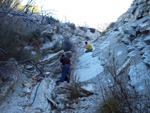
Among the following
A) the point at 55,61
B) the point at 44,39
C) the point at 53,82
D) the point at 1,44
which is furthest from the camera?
the point at 44,39

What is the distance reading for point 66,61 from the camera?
6.02 metres

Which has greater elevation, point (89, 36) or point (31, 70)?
point (89, 36)

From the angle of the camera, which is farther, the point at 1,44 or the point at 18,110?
the point at 1,44

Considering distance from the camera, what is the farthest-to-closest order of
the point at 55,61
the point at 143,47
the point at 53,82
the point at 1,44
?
1. the point at 55,61
2. the point at 53,82
3. the point at 143,47
4. the point at 1,44

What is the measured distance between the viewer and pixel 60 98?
4.19 meters

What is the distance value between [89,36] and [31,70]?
1690 cm

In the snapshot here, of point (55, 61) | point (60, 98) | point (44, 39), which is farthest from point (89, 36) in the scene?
point (60, 98)

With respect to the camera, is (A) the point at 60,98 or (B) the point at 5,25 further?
(B) the point at 5,25

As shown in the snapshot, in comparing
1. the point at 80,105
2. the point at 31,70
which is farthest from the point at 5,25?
the point at 80,105

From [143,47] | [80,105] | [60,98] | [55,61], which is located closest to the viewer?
[80,105]

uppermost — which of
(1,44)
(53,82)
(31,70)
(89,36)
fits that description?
(89,36)

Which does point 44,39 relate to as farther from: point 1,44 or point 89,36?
point 89,36

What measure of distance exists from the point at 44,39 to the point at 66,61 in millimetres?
3645

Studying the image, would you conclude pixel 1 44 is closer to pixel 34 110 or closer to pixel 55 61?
pixel 34 110
